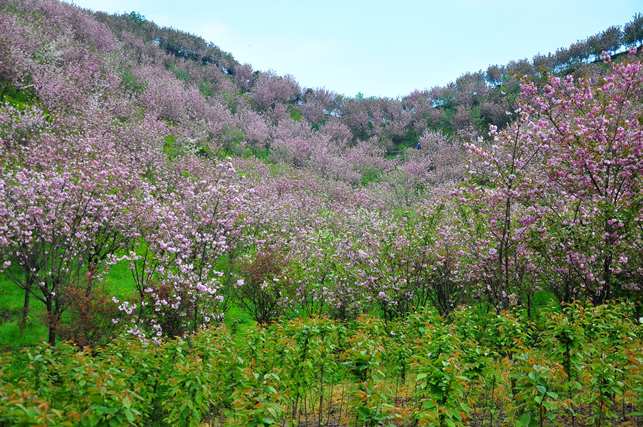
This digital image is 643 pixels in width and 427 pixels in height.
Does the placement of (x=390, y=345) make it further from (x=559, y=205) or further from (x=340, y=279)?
(x=559, y=205)

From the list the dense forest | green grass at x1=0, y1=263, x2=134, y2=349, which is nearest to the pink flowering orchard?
the dense forest

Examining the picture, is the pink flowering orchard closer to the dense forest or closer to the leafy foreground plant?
the dense forest

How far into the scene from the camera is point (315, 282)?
1292cm

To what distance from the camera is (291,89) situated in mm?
58875

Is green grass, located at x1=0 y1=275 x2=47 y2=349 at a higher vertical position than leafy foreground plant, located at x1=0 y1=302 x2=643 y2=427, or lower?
higher

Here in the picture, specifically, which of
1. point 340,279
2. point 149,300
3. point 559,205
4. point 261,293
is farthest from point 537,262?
point 149,300

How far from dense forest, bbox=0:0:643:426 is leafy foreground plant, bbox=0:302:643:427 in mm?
50

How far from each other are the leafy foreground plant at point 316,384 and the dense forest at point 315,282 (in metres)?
0.05

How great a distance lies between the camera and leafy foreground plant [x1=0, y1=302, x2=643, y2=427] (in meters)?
3.93

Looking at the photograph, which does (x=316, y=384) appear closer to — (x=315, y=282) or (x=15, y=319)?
(x=315, y=282)

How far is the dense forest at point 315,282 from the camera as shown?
4805mm

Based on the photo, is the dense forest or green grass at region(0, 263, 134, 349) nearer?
the dense forest

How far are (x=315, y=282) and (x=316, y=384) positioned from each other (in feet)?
18.1

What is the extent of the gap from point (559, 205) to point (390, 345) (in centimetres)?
Answer: 641
